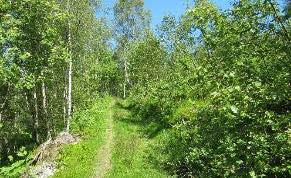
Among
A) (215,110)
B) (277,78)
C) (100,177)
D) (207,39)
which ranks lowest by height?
(100,177)

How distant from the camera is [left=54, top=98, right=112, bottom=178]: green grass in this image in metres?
27.2

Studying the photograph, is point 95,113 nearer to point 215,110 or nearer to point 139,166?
point 139,166

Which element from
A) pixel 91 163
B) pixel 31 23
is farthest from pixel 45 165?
pixel 31 23

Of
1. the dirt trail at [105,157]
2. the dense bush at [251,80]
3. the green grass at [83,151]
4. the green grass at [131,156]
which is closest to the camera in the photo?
the dense bush at [251,80]

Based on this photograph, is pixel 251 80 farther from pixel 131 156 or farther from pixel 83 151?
pixel 83 151

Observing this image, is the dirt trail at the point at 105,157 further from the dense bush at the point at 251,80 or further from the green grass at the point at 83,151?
the dense bush at the point at 251,80

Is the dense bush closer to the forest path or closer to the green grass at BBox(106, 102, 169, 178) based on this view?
the green grass at BBox(106, 102, 169, 178)

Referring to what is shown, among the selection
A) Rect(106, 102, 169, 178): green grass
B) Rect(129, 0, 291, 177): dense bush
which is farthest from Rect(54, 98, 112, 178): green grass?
Rect(129, 0, 291, 177): dense bush

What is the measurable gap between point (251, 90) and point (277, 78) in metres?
0.54

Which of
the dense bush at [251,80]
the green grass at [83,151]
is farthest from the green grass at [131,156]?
the dense bush at [251,80]

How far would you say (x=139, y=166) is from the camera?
1035 inches

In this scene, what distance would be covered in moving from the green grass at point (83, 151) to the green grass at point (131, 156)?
1.35 meters

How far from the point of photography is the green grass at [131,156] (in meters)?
24.8

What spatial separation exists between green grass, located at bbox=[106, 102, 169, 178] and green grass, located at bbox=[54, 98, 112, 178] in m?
1.35
